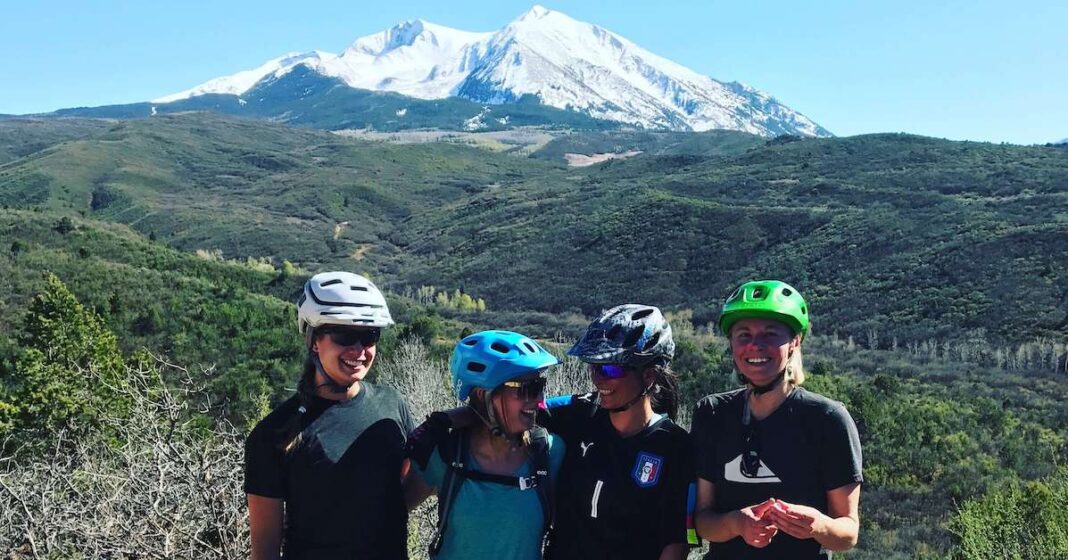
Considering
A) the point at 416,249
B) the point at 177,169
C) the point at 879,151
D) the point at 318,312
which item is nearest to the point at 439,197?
the point at 416,249

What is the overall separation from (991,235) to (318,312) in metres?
57.3

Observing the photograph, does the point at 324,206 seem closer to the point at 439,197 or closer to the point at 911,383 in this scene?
the point at 439,197

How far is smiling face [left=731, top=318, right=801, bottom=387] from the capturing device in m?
2.81

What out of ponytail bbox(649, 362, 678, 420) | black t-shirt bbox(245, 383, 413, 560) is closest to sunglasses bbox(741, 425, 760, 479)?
ponytail bbox(649, 362, 678, 420)

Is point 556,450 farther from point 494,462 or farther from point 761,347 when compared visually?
point 761,347

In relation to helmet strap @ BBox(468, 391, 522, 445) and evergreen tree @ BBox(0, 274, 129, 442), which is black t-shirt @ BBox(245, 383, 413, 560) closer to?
helmet strap @ BBox(468, 391, 522, 445)

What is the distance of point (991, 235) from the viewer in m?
50.9

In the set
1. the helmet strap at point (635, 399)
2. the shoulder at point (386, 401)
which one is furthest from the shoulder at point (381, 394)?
the helmet strap at point (635, 399)

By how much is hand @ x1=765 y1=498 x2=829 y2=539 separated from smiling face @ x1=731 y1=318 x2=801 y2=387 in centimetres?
46

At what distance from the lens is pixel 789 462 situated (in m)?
2.71

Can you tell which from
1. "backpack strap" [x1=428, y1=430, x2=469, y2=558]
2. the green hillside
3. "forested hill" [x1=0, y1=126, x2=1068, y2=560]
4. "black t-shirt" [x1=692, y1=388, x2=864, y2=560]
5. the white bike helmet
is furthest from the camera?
the green hillside

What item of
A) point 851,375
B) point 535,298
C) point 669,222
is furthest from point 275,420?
point 669,222

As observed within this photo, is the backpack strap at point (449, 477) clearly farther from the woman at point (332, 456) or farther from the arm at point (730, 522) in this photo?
the arm at point (730, 522)

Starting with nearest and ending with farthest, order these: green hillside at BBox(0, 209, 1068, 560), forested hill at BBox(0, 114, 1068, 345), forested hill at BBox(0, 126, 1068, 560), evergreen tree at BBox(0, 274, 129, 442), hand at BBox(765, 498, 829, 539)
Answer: hand at BBox(765, 498, 829, 539) → forested hill at BBox(0, 126, 1068, 560) → evergreen tree at BBox(0, 274, 129, 442) → green hillside at BBox(0, 209, 1068, 560) → forested hill at BBox(0, 114, 1068, 345)
